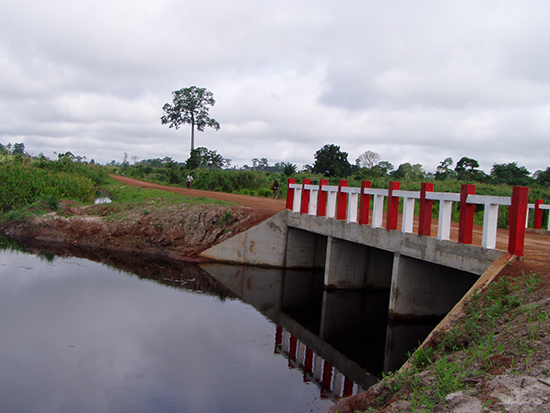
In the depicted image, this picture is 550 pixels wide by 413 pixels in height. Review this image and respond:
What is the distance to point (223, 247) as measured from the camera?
1708cm

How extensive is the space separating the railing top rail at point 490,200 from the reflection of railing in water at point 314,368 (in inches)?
151

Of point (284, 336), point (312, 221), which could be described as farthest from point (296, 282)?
point (284, 336)

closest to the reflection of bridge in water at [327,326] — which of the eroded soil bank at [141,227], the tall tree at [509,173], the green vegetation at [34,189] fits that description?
the eroded soil bank at [141,227]

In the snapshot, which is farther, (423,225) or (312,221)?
(312,221)

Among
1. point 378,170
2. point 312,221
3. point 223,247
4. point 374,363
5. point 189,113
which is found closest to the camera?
point 374,363

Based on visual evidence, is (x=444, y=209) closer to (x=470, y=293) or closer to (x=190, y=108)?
(x=470, y=293)

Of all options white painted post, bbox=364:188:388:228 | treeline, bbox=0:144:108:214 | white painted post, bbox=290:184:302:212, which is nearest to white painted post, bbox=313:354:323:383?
white painted post, bbox=364:188:388:228

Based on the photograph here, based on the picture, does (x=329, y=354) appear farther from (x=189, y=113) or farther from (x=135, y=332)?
(x=189, y=113)

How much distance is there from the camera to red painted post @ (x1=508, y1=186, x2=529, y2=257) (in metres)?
7.34

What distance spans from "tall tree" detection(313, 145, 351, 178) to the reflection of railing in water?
3673cm

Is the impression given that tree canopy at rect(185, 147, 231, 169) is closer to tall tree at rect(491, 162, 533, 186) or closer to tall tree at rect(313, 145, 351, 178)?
tall tree at rect(313, 145, 351, 178)

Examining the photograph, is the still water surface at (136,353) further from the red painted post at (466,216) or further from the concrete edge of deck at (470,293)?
the red painted post at (466,216)

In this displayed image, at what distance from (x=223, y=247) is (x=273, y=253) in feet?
6.13

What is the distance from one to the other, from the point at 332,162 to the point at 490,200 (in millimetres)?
39764
